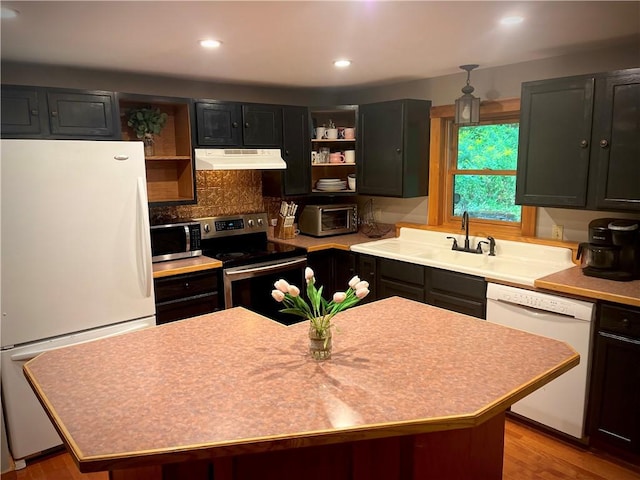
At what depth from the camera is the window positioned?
140 inches

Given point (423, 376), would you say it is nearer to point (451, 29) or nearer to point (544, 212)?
point (451, 29)

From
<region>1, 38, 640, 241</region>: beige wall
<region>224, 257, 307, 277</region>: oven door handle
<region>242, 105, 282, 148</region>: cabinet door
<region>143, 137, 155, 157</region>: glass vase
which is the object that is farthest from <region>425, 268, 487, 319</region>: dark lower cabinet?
<region>143, 137, 155, 157</region>: glass vase

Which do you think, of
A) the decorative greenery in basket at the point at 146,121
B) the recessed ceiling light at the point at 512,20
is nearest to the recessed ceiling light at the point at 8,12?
the decorative greenery in basket at the point at 146,121

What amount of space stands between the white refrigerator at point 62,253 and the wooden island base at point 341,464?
1.37 metres

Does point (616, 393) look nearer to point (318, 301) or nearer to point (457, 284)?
point (457, 284)

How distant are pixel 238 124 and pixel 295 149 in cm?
57

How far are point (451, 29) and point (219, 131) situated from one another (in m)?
1.95

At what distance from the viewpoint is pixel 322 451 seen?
57.6 inches

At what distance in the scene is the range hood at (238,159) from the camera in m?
3.61

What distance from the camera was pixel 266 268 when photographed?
12.0 feet

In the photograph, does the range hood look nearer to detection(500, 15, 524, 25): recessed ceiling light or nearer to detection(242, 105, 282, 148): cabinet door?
detection(242, 105, 282, 148): cabinet door

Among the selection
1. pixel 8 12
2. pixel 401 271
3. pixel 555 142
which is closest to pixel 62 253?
pixel 8 12

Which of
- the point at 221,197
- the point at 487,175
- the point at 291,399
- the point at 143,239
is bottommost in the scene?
the point at 291,399

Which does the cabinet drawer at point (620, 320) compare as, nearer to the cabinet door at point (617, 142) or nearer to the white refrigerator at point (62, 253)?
the cabinet door at point (617, 142)
